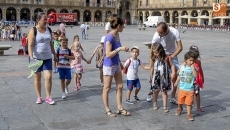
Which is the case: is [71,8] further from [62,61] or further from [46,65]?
[46,65]

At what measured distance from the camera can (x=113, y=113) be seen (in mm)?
5242

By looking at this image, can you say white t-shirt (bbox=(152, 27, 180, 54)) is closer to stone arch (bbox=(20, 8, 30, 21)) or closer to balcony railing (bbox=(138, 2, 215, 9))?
balcony railing (bbox=(138, 2, 215, 9))

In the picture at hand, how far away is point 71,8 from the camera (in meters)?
62.0

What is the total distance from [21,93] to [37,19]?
1812 millimetres

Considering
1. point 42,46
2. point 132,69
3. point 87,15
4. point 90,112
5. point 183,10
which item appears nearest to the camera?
point 90,112

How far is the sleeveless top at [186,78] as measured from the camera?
16.6 ft

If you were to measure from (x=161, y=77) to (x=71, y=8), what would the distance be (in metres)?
58.4

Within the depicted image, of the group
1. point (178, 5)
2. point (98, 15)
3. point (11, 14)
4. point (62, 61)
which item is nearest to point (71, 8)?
point (98, 15)

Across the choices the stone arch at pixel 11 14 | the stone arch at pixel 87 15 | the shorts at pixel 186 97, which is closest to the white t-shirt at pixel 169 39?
the shorts at pixel 186 97

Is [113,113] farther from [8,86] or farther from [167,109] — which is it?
[8,86]

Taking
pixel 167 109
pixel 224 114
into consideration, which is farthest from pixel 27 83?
pixel 224 114

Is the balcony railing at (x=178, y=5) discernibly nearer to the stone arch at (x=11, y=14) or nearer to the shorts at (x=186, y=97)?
the stone arch at (x=11, y=14)

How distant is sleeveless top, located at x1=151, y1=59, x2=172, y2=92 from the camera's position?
17.7 ft

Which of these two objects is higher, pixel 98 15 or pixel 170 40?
pixel 98 15
